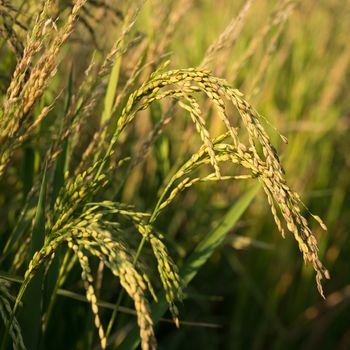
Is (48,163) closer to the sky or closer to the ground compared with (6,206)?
closer to the sky

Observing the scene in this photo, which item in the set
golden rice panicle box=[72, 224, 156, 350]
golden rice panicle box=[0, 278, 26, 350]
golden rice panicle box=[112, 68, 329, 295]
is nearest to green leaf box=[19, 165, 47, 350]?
golden rice panicle box=[0, 278, 26, 350]

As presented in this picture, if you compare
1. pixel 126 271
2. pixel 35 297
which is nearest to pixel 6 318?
pixel 35 297

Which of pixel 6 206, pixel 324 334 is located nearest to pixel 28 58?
pixel 6 206

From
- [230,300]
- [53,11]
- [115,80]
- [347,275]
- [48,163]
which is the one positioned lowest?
[230,300]

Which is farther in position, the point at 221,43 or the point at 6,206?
the point at 6,206

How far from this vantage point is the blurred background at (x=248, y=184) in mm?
2074

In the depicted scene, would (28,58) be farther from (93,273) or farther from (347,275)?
(347,275)

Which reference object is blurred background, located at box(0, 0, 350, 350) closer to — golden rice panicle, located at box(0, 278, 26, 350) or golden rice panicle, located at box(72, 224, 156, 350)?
golden rice panicle, located at box(0, 278, 26, 350)

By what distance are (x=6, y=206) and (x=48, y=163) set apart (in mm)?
579

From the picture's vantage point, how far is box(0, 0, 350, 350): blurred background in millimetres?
2074

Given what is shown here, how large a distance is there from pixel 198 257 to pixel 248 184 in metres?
1.30

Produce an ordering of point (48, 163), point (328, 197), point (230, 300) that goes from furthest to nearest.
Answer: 1. point (328, 197)
2. point (230, 300)
3. point (48, 163)

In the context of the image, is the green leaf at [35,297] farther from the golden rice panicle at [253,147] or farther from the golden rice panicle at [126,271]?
the golden rice panicle at [253,147]

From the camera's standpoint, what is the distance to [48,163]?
53.1 inches
